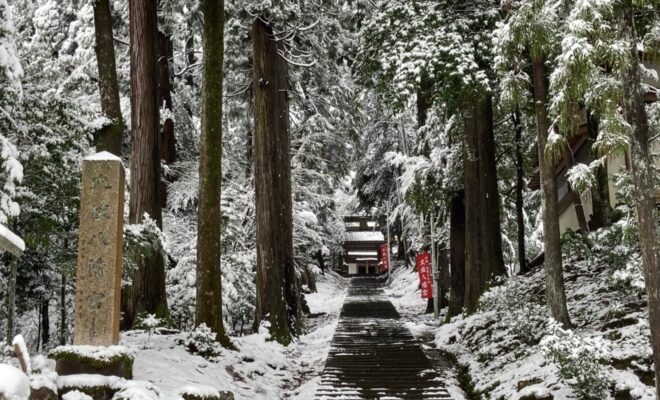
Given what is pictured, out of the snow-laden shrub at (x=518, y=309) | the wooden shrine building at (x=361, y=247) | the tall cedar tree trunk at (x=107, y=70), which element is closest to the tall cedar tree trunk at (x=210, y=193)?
A: the tall cedar tree trunk at (x=107, y=70)

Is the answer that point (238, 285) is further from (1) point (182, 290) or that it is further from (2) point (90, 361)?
(2) point (90, 361)

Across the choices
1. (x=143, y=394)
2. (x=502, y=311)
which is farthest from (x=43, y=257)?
(x=502, y=311)

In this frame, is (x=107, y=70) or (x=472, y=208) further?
(x=472, y=208)

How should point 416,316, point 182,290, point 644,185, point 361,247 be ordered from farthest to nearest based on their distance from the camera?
point 361,247, point 416,316, point 182,290, point 644,185

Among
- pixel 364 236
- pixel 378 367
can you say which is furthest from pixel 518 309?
pixel 364 236

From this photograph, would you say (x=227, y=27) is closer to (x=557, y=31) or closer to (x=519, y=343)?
(x=557, y=31)

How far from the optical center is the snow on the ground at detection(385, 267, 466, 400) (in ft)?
30.7

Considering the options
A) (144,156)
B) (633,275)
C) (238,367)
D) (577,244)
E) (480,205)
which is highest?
(144,156)

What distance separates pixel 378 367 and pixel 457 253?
644cm

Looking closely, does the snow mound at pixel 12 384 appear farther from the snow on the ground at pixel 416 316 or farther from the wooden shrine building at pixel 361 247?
the wooden shrine building at pixel 361 247

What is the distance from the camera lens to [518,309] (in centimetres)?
969

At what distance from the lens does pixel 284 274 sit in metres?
13.1

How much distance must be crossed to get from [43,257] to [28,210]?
13.2 ft

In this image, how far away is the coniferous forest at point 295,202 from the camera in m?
6.03
